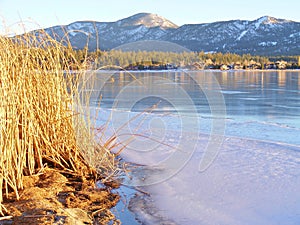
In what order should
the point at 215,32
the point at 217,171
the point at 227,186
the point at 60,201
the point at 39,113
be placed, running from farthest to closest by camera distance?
the point at 215,32 → the point at 217,171 → the point at 39,113 → the point at 227,186 → the point at 60,201

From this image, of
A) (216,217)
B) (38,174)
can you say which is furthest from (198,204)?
(38,174)

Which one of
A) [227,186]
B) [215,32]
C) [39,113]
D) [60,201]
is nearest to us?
[60,201]

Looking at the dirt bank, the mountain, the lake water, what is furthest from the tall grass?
the mountain

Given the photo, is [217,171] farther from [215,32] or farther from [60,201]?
[215,32]

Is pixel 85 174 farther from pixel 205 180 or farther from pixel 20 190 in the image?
pixel 205 180

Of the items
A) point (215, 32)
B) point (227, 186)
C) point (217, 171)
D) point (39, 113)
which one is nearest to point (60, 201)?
point (39, 113)

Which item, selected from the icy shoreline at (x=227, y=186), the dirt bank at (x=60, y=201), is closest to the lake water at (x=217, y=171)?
the icy shoreline at (x=227, y=186)

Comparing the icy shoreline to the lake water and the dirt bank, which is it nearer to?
the lake water

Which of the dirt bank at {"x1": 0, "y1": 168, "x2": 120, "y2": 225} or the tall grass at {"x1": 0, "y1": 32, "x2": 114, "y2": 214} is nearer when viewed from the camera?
the dirt bank at {"x1": 0, "y1": 168, "x2": 120, "y2": 225}

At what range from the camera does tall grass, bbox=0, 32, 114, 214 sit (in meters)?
2.38

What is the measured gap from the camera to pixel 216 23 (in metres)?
164

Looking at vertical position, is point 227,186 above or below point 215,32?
below

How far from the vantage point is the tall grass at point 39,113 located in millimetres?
2383

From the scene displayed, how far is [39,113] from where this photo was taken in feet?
9.18
